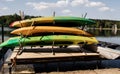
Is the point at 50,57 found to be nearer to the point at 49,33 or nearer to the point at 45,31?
the point at 45,31

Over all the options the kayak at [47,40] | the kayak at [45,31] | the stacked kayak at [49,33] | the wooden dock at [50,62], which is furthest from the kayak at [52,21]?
the wooden dock at [50,62]

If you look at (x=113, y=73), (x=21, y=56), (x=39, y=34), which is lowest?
(x=113, y=73)

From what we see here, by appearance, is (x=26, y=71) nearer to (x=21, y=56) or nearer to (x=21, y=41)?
(x=21, y=56)

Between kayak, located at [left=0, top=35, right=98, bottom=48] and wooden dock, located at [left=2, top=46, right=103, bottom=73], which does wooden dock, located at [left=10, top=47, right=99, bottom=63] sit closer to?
wooden dock, located at [left=2, top=46, right=103, bottom=73]

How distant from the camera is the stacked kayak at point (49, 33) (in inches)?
549

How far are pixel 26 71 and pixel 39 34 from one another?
9.16ft

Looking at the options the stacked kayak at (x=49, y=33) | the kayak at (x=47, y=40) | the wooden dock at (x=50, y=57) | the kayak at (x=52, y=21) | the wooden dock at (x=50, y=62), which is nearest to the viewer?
the wooden dock at (x=50, y=62)

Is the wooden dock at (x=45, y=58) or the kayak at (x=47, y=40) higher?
the kayak at (x=47, y=40)

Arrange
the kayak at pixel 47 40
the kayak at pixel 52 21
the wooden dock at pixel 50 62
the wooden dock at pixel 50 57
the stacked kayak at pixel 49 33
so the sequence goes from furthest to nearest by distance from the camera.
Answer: the kayak at pixel 52 21, the stacked kayak at pixel 49 33, the kayak at pixel 47 40, the wooden dock at pixel 50 57, the wooden dock at pixel 50 62

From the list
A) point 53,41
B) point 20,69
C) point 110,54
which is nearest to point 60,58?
point 53,41

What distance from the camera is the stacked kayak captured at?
1395cm

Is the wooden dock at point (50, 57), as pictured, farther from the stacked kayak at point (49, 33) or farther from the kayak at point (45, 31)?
A: the kayak at point (45, 31)

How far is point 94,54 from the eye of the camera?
45.8ft

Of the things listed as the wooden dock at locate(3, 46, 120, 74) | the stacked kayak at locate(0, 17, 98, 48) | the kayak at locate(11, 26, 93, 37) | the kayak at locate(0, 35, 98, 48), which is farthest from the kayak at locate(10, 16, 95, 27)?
the wooden dock at locate(3, 46, 120, 74)
